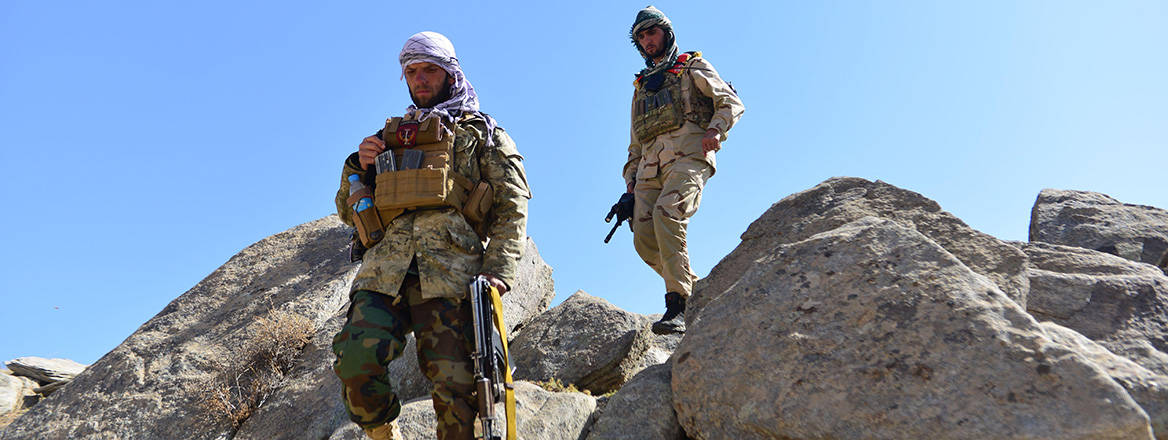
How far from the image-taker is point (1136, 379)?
2.55m

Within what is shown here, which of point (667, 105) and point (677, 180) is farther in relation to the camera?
point (667, 105)

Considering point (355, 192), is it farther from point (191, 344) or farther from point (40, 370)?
point (40, 370)

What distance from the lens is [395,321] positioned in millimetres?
3260

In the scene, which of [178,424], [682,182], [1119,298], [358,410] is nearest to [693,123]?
[682,182]

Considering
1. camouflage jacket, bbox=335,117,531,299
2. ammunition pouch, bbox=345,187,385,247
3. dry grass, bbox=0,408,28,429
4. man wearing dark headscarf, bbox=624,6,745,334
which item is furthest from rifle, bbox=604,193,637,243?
dry grass, bbox=0,408,28,429

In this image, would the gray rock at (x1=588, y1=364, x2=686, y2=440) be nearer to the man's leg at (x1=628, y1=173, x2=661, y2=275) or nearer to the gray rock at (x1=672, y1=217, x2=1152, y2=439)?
the gray rock at (x1=672, y1=217, x2=1152, y2=439)

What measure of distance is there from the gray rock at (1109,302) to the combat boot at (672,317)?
7.11ft

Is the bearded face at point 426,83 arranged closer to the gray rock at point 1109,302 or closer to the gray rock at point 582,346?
the gray rock at point 582,346

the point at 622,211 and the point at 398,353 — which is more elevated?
the point at 622,211

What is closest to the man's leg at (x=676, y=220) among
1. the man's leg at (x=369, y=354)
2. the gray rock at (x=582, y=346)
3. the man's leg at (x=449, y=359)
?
the gray rock at (x=582, y=346)

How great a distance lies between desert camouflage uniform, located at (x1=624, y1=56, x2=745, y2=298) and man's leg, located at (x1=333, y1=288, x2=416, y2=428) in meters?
2.36

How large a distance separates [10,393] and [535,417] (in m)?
7.62

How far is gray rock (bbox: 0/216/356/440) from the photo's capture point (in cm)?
568

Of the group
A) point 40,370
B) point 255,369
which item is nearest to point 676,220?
point 255,369
